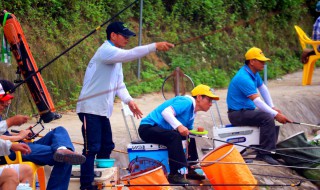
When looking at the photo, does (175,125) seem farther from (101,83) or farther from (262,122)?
(262,122)

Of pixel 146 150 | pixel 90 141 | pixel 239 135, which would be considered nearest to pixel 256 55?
pixel 239 135

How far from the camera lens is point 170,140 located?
8375mm

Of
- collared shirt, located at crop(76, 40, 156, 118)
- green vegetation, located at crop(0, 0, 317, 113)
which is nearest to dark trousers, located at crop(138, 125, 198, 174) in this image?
collared shirt, located at crop(76, 40, 156, 118)

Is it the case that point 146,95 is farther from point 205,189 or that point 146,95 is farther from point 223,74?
point 205,189

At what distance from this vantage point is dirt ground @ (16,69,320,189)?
9.89 meters

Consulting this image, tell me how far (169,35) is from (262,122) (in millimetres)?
6865

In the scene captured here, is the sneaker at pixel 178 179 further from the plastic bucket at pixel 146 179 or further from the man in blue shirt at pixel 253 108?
the man in blue shirt at pixel 253 108

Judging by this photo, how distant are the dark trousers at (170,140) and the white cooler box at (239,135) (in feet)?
4.39

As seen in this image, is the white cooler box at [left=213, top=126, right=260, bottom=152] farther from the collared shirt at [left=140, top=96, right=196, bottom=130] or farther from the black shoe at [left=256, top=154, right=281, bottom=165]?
the collared shirt at [left=140, top=96, right=196, bottom=130]

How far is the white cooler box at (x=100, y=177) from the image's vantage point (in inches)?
299

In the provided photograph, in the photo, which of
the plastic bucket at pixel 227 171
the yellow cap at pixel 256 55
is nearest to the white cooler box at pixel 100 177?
the plastic bucket at pixel 227 171

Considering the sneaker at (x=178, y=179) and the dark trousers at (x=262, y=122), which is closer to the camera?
the sneaker at (x=178, y=179)

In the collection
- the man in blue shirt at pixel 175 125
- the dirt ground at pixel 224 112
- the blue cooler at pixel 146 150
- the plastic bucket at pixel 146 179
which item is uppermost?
the man in blue shirt at pixel 175 125

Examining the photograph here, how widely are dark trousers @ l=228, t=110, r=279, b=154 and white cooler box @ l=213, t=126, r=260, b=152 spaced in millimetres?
78
